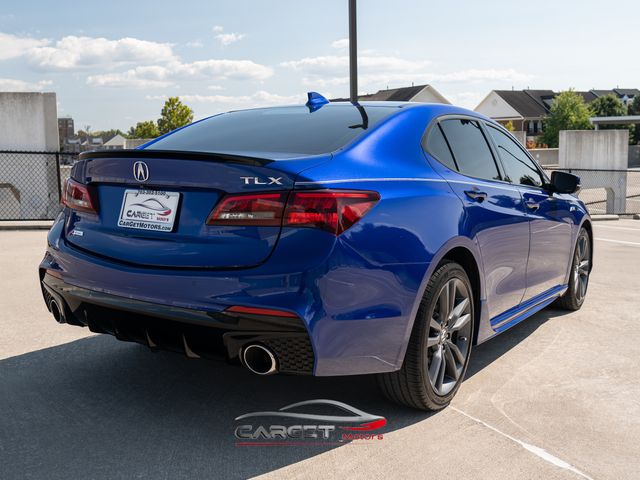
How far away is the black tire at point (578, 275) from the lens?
6148 millimetres

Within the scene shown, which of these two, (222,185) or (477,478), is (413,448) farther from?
(222,185)

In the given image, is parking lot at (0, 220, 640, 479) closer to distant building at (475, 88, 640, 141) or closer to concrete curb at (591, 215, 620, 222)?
concrete curb at (591, 215, 620, 222)

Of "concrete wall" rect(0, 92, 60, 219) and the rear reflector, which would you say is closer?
the rear reflector

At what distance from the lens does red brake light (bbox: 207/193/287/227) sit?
3070mm

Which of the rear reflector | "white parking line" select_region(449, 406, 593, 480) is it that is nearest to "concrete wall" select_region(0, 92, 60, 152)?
the rear reflector

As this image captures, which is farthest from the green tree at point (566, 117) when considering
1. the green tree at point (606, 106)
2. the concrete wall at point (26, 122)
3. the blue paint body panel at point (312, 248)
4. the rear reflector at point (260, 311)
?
the rear reflector at point (260, 311)

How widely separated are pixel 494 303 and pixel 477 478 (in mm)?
1543

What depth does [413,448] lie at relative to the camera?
3320 millimetres

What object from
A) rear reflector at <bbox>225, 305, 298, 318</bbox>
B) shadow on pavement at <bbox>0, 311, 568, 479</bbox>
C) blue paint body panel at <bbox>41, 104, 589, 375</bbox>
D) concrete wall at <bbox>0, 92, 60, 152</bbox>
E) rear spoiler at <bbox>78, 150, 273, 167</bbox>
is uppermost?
concrete wall at <bbox>0, 92, 60, 152</bbox>

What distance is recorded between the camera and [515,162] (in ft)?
16.8

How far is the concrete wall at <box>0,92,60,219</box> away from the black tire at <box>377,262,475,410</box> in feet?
50.4

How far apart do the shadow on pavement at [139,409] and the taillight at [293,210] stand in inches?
40.9

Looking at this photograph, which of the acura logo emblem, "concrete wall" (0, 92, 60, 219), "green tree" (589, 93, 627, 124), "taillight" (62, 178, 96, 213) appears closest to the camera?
the acura logo emblem

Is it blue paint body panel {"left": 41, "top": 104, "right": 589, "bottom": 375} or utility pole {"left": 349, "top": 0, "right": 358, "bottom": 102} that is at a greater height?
utility pole {"left": 349, "top": 0, "right": 358, "bottom": 102}
